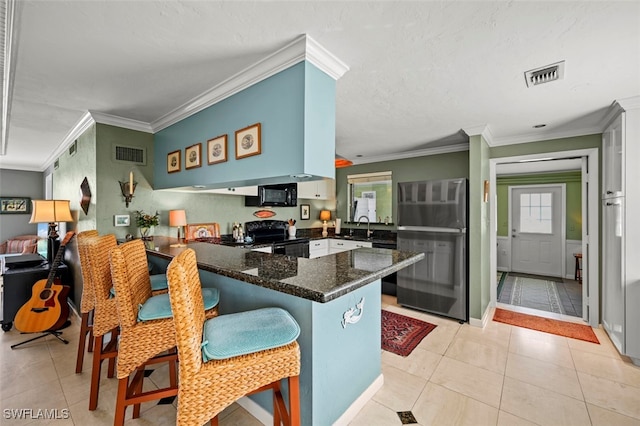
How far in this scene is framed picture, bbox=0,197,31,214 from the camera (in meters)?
5.59

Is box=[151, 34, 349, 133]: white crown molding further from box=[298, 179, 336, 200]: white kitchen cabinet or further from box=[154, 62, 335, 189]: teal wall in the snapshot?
box=[298, 179, 336, 200]: white kitchen cabinet

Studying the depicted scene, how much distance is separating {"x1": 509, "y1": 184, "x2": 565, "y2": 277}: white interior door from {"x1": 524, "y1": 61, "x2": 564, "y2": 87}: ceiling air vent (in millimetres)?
4889

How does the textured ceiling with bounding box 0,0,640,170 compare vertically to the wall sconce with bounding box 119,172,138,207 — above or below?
above

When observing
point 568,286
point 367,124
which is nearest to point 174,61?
point 367,124

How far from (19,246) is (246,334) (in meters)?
7.07

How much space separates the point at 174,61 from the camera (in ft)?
5.90

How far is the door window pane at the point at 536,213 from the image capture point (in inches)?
226

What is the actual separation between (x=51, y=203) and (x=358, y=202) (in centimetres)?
446

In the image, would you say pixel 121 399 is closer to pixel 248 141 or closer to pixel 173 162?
pixel 248 141

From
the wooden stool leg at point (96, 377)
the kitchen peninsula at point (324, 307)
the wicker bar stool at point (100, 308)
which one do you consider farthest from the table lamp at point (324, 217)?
the wooden stool leg at point (96, 377)

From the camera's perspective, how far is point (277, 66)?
1771 millimetres

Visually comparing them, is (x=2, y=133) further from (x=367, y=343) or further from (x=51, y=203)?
(x=367, y=343)

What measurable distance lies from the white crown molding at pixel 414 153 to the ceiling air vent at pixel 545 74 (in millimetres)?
1926

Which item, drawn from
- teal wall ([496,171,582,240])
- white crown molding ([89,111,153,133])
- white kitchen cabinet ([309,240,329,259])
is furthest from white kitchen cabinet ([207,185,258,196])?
teal wall ([496,171,582,240])
